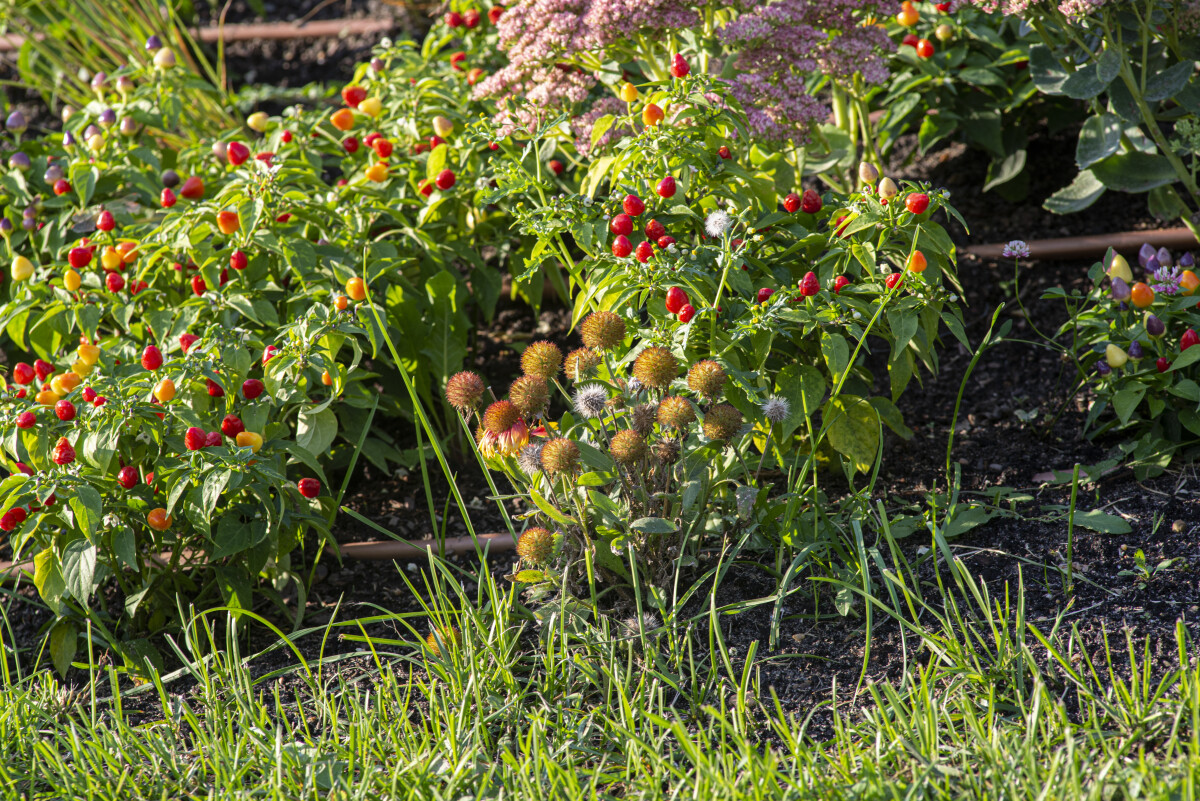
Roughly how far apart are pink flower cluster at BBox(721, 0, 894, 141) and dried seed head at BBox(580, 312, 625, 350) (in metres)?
0.74

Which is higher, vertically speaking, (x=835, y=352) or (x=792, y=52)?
(x=792, y=52)

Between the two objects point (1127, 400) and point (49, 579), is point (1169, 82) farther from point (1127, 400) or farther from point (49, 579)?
point (49, 579)

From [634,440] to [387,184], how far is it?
1333 mm

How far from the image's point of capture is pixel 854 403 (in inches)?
90.1

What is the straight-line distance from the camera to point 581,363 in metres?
2.06

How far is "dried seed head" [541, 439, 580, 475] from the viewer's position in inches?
74.4

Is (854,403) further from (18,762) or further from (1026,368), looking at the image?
(18,762)

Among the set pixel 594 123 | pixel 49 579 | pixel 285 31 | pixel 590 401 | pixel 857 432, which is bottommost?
pixel 857 432

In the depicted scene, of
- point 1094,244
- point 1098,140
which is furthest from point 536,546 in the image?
point 1094,244

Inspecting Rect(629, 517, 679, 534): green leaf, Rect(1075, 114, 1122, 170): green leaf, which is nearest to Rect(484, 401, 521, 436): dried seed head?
Rect(629, 517, 679, 534): green leaf

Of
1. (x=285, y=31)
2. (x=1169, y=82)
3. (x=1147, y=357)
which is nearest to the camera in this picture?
(x=1147, y=357)

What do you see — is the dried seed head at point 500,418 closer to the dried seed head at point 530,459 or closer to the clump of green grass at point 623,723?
the dried seed head at point 530,459

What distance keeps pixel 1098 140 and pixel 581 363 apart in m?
1.69

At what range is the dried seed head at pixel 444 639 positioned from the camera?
1.96 m
